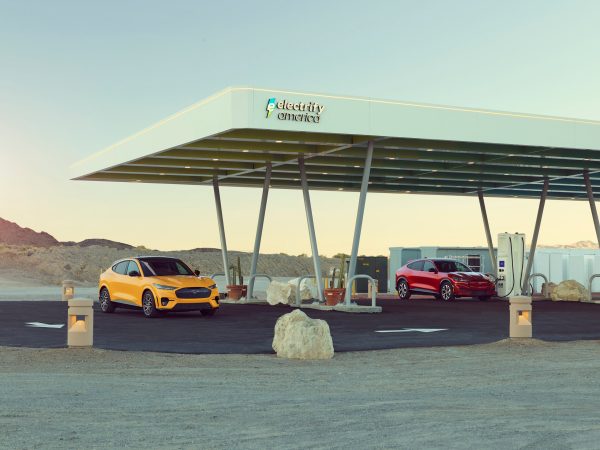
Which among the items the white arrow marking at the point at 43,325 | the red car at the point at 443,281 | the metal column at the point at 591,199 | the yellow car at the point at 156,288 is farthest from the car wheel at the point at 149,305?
the metal column at the point at 591,199

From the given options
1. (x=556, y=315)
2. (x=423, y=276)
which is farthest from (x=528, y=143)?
(x=423, y=276)

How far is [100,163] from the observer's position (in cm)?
3425

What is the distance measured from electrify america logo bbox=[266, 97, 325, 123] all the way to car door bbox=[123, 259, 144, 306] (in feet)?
19.8

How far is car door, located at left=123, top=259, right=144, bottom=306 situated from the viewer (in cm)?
2620

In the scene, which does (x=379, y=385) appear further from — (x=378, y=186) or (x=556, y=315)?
(x=378, y=186)

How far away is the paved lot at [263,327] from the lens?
17828 millimetres

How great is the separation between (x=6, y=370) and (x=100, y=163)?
831 inches

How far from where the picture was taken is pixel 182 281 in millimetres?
25531

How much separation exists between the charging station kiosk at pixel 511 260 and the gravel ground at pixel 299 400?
21.8 meters

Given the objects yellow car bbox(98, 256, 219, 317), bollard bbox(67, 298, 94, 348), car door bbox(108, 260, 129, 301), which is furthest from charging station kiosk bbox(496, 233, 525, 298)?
bollard bbox(67, 298, 94, 348)

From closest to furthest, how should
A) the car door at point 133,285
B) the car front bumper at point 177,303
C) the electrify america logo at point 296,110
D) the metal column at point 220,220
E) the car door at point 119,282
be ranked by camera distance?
the electrify america logo at point 296,110
the car front bumper at point 177,303
the car door at point 133,285
the car door at point 119,282
the metal column at point 220,220

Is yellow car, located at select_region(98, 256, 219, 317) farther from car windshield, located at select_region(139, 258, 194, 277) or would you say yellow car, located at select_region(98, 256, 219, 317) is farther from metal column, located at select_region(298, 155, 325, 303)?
metal column, located at select_region(298, 155, 325, 303)

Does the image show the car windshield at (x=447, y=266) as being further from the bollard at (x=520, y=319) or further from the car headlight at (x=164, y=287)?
the bollard at (x=520, y=319)

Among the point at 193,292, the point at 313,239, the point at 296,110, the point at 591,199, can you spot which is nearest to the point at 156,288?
the point at 193,292
